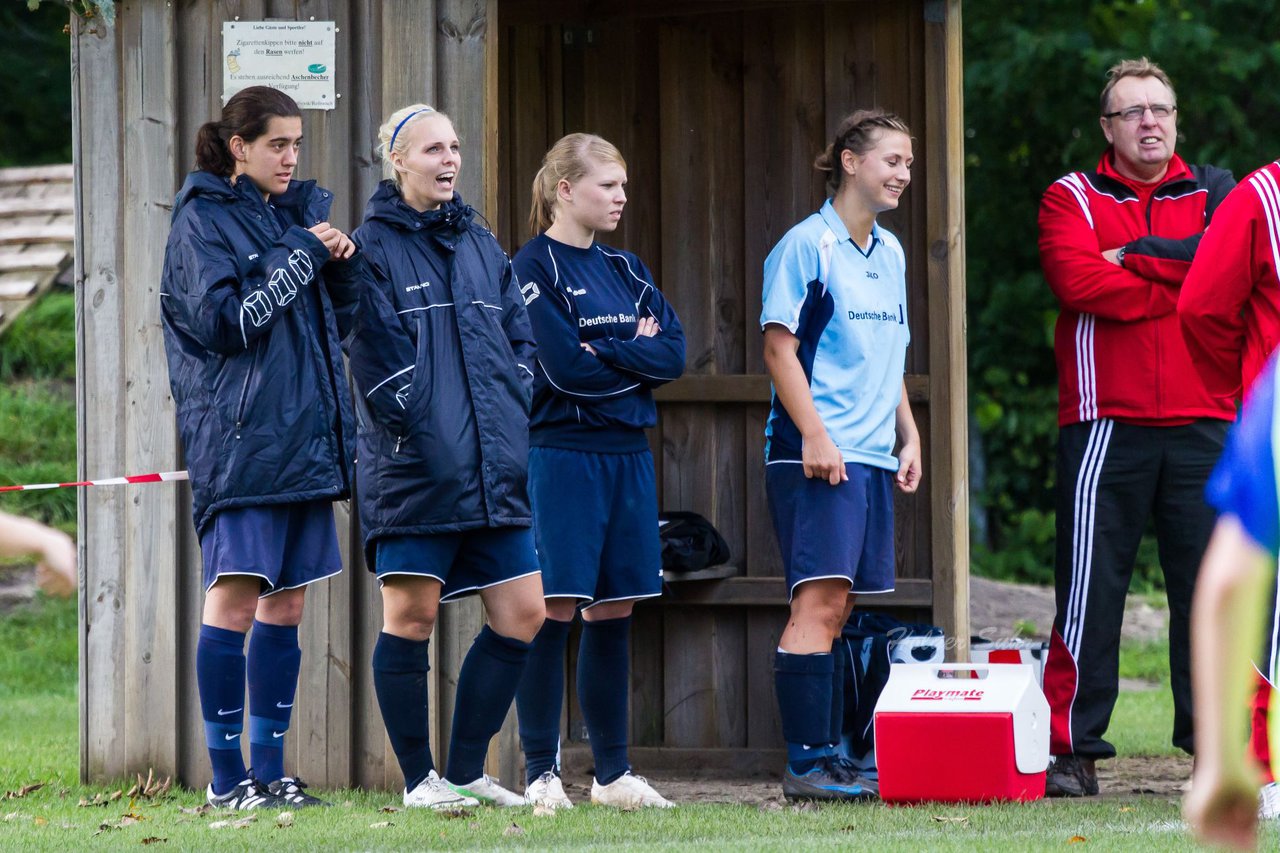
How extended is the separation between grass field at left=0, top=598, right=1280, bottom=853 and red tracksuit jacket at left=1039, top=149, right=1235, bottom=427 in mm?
1250

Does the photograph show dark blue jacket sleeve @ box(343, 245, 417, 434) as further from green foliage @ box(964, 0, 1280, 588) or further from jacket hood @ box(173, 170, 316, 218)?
green foliage @ box(964, 0, 1280, 588)

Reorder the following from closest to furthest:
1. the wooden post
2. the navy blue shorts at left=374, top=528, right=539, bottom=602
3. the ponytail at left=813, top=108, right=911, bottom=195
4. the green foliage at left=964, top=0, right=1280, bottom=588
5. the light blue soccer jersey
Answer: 1. the navy blue shorts at left=374, top=528, right=539, bottom=602
2. the light blue soccer jersey
3. the ponytail at left=813, top=108, right=911, bottom=195
4. the wooden post
5. the green foliage at left=964, top=0, right=1280, bottom=588

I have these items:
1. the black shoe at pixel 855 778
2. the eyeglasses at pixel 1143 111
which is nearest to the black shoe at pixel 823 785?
the black shoe at pixel 855 778

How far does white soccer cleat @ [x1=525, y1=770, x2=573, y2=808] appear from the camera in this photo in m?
5.02

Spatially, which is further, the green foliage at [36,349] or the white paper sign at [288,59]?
the green foliage at [36,349]

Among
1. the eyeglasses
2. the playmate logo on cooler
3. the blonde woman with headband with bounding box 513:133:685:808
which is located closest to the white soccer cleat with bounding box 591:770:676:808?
the blonde woman with headband with bounding box 513:133:685:808

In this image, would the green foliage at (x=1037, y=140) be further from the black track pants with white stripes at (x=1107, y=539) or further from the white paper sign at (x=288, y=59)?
the white paper sign at (x=288, y=59)

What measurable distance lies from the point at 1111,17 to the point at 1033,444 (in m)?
3.35

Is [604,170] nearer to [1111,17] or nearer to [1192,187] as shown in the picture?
[1192,187]

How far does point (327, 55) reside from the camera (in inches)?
227

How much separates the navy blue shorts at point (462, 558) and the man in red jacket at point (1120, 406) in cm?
188

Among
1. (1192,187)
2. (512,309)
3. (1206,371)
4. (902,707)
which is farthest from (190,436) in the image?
(1192,187)

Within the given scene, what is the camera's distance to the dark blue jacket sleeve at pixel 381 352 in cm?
486

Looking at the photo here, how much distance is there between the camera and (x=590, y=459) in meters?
5.27
